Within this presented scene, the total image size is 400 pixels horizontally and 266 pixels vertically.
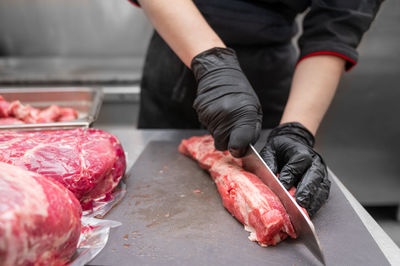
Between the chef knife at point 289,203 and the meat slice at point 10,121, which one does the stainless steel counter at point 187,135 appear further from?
the meat slice at point 10,121

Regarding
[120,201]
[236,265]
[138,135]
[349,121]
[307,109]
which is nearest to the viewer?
[236,265]

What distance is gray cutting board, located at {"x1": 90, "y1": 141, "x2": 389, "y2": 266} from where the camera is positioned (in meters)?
1.05

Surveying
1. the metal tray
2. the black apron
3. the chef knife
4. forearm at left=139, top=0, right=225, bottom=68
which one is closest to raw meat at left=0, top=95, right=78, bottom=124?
the metal tray

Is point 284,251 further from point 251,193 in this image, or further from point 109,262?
point 109,262

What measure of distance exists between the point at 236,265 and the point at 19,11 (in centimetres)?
395

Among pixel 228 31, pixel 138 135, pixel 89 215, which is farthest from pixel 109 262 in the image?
pixel 228 31

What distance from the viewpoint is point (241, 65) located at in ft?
6.53

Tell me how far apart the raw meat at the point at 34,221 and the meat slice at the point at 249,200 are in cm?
58

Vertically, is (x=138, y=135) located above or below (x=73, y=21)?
below

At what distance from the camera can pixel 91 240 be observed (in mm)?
1123

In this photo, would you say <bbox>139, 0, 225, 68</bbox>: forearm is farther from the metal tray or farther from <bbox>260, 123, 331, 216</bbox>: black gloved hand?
the metal tray

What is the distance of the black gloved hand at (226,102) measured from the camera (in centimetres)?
141

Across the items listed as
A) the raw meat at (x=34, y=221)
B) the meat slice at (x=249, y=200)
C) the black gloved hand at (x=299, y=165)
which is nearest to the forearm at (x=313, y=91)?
the black gloved hand at (x=299, y=165)

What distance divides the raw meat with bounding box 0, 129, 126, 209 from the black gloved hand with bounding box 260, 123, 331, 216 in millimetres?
682
